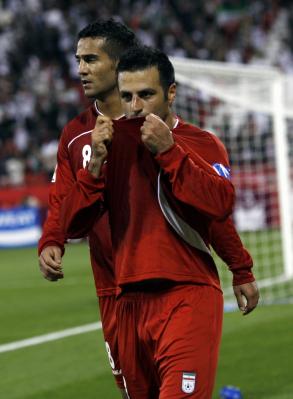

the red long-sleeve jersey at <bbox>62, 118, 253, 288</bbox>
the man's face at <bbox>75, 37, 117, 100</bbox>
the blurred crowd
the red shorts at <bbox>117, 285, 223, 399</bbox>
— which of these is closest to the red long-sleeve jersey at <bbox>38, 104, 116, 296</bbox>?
the man's face at <bbox>75, 37, 117, 100</bbox>

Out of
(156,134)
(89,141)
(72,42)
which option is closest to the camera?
(156,134)

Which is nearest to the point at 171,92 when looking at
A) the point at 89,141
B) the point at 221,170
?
the point at 221,170

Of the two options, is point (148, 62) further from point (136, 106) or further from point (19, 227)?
point (19, 227)

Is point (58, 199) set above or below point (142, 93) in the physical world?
below

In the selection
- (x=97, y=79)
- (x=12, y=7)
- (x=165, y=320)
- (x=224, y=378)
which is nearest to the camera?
(x=165, y=320)

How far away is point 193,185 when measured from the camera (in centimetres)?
445

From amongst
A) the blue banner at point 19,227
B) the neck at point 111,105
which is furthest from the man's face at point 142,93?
the blue banner at point 19,227

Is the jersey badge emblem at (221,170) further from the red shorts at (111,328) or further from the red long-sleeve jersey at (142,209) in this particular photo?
the red shorts at (111,328)

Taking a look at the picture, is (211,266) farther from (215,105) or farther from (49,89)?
(49,89)

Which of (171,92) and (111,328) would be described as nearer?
(171,92)

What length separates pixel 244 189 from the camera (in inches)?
932

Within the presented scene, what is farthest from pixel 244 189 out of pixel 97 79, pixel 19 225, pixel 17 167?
pixel 97 79

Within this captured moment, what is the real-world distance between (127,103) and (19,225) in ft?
64.9

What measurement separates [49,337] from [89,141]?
6035mm
